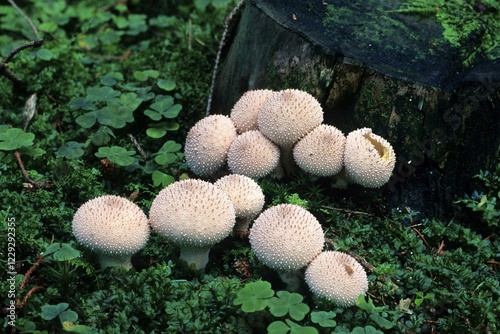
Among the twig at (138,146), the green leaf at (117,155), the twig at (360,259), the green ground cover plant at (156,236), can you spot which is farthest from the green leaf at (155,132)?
the twig at (360,259)

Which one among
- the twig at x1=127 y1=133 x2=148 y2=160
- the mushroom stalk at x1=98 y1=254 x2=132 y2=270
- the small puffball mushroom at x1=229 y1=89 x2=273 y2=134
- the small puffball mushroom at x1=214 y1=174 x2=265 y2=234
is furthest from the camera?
the twig at x1=127 y1=133 x2=148 y2=160

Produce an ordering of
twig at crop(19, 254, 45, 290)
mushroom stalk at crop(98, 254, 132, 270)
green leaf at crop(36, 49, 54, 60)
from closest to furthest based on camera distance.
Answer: twig at crop(19, 254, 45, 290) → mushroom stalk at crop(98, 254, 132, 270) → green leaf at crop(36, 49, 54, 60)

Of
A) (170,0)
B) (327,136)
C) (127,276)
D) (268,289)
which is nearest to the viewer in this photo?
(268,289)

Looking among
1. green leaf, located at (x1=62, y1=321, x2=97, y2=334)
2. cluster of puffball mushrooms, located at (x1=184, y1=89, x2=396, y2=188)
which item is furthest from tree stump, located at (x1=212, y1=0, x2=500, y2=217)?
green leaf, located at (x1=62, y1=321, x2=97, y2=334)

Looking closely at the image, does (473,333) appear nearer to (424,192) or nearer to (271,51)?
(424,192)

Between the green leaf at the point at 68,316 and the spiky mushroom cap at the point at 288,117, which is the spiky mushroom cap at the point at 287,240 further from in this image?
the green leaf at the point at 68,316

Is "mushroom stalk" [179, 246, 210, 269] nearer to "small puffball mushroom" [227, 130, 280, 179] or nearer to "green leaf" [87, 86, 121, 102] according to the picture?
"small puffball mushroom" [227, 130, 280, 179]

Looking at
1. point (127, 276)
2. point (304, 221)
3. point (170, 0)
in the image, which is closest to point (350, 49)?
point (304, 221)

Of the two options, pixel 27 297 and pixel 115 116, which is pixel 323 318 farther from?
pixel 115 116
